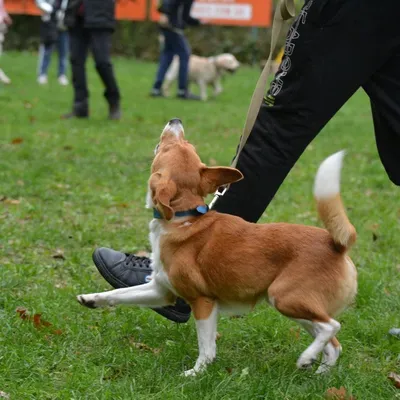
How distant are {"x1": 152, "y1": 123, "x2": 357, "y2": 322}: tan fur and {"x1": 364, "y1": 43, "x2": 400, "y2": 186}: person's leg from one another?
67 centimetres

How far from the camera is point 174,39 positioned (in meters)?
15.1

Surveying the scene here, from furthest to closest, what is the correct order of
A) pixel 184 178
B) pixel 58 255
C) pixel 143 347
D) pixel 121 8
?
pixel 121 8 < pixel 58 255 < pixel 143 347 < pixel 184 178

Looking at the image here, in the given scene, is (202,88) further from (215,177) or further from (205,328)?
(205,328)

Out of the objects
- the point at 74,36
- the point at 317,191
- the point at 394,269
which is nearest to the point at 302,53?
the point at 317,191

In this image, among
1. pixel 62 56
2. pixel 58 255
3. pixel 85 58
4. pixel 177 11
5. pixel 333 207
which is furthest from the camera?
pixel 62 56

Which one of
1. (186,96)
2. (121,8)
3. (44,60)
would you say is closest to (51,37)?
(44,60)

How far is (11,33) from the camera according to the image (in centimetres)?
2503

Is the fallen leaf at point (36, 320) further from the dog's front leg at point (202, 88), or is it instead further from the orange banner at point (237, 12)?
the orange banner at point (237, 12)

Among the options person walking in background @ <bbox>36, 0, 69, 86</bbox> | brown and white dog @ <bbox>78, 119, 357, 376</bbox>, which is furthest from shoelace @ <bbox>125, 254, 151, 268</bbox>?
person walking in background @ <bbox>36, 0, 69, 86</bbox>

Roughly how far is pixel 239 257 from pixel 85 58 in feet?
25.4

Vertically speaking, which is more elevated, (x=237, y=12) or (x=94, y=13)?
(x=94, y=13)

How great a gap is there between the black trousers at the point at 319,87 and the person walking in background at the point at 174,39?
11.6 meters

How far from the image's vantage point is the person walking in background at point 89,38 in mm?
9766

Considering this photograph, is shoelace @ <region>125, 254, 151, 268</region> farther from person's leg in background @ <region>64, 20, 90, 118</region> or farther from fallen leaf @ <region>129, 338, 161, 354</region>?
person's leg in background @ <region>64, 20, 90, 118</region>
